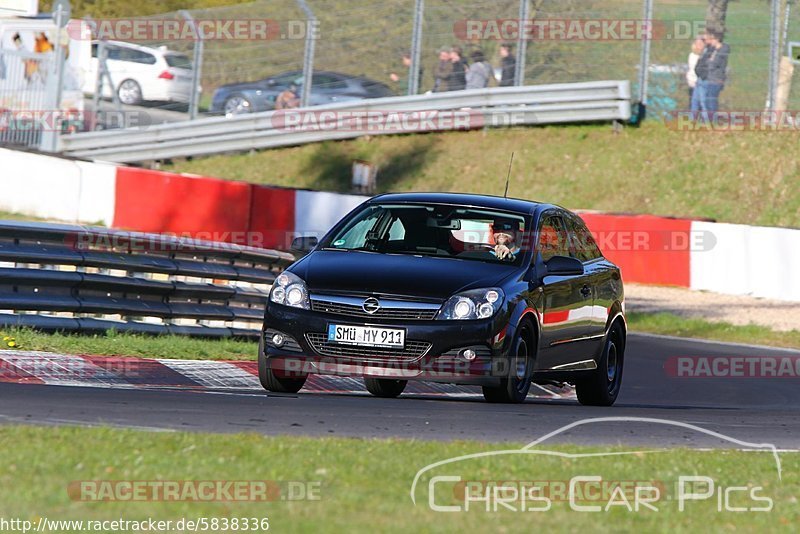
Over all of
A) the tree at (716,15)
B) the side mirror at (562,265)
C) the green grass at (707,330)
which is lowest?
the green grass at (707,330)

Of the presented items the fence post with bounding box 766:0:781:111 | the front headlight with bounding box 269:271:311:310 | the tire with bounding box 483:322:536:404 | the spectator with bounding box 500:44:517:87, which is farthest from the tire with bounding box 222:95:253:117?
the tire with bounding box 483:322:536:404

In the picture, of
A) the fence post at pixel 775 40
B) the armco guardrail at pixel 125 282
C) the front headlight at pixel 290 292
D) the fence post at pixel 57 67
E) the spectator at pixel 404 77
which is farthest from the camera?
the fence post at pixel 57 67

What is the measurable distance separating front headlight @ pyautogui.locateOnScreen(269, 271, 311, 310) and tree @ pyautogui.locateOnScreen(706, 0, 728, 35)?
1787 centimetres

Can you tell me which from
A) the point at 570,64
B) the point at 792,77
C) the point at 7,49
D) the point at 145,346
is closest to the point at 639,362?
the point at 145,346

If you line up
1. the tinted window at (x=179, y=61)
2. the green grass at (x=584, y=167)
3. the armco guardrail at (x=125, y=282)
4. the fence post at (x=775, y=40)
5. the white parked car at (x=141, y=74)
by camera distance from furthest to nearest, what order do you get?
1. the tinted window at (x=179, y=61)
2. the white parked car at (x=141, y=74)
3. the green grass at (x=584, y=167)
4. the fence post at (x=775, y=40)
5. the armco guardrail at (x=125, y=282)

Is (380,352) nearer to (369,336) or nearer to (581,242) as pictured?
(369,336)

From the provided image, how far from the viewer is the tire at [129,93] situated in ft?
103

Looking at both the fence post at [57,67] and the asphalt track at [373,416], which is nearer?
the asphalt track at [373,416]

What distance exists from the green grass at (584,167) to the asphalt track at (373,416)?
15.2 m

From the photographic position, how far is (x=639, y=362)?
15.1 m

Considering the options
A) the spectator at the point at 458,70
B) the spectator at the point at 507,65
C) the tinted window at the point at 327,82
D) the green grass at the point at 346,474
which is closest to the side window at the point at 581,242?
the green grass at the point at 346,474

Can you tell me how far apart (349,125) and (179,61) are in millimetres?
3790

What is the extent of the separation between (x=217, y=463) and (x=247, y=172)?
25529 millimetres

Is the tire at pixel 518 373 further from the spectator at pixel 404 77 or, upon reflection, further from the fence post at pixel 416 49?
the spectator at pixel 404 77
